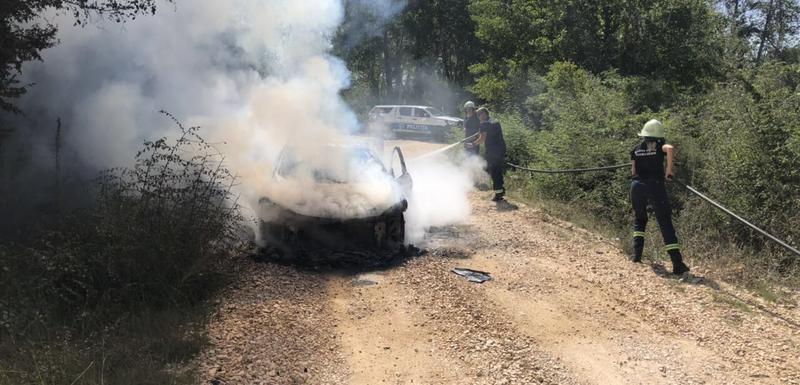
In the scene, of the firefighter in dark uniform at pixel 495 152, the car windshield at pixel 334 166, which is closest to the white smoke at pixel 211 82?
the car windshield at pixel 334 166

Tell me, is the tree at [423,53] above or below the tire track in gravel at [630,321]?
above

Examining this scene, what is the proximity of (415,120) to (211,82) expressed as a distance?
1770 cm

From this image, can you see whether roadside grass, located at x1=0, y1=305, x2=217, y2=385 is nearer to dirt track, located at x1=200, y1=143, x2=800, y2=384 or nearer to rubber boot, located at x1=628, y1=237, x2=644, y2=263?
dirt track, located at x1=200, y1=143, x2=800, y2=384

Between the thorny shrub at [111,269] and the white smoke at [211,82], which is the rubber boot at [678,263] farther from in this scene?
the thorny shrub at [111,269]

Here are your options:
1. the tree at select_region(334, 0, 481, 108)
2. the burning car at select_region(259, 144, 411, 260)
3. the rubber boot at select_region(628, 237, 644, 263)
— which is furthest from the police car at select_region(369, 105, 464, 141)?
the rubber boot at select_region(628, 237, 644, 263)

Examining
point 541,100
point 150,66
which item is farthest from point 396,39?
point 150,66

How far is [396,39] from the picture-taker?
33406mm

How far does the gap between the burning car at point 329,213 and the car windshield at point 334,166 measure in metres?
0.01

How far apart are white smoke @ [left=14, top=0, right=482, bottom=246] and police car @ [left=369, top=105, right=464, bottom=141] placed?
16001 millimetres

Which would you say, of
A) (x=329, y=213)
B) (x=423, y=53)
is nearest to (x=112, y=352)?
(x=329, y=213)

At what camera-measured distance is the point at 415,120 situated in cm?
2769

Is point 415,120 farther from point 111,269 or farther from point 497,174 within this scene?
point 111,269

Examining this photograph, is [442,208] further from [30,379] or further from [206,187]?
[30,379]

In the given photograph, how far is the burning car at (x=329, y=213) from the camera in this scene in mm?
7055
